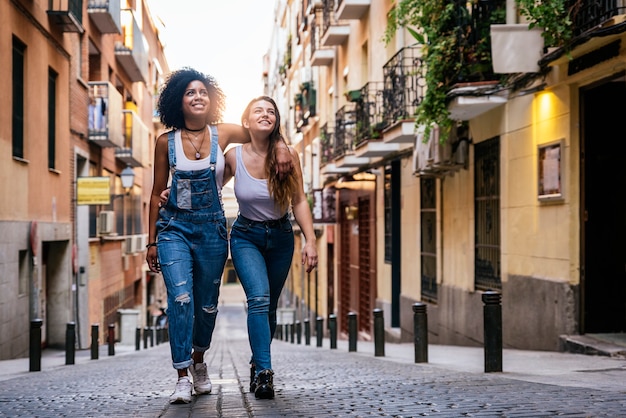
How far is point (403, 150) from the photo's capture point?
19297 millimetres

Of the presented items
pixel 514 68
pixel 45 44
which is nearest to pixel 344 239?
pixel 45 44

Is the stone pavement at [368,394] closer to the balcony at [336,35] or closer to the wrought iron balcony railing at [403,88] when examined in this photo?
the wrought iron balcony railing at [403,88]

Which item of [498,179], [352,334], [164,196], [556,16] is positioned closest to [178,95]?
[164,196]

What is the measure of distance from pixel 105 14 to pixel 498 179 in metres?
14.4

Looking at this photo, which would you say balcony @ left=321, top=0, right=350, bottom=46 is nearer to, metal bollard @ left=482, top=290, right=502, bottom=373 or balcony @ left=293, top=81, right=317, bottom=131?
balcony @ left=293, top=81, right=317, bottom=131

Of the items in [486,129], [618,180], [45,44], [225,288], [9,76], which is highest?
[45,44]

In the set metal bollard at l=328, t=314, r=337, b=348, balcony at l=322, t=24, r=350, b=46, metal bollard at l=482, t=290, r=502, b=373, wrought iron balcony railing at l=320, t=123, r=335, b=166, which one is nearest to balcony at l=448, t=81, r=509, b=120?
metal bollard at l=482, t=290, r=502, b=373

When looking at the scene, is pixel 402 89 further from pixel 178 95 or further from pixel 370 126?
pixel 178 95

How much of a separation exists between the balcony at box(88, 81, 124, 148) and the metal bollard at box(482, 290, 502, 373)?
59.2 feet

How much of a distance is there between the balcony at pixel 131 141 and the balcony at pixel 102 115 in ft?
10.4

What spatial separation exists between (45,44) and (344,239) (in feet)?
42.9

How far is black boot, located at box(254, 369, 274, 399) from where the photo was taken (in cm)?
540

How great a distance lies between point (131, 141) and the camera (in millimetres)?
29984

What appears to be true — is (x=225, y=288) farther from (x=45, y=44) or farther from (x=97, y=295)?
(x=45, y=44)
